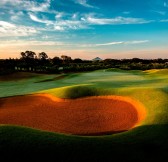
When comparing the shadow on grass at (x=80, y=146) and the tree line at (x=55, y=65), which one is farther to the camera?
the tree line at (x=55, y=65)

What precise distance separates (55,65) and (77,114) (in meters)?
85.8

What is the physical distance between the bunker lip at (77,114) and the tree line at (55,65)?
37.6m

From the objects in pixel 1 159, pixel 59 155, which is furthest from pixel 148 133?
pixel 1 159

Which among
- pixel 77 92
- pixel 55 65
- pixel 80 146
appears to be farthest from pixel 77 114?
pixel 55 65

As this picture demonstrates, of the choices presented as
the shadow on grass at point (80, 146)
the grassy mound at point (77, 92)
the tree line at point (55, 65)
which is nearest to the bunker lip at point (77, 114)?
the grassy mound at point (77, 92)

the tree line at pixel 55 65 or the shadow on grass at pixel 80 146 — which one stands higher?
the tree line at pixel 55 65

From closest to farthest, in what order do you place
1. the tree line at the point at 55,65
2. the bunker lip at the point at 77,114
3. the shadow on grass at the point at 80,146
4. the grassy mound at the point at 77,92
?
the shadow on grass at the point at 80,146 → the bunker lip at the point at 77,114 → the grassy mound at the point at 77,92 → the tree line at the point at 55,65

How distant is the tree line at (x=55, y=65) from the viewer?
70425 mm

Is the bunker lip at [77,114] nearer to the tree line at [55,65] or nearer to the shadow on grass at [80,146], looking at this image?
the shadow on grass at [80,146]

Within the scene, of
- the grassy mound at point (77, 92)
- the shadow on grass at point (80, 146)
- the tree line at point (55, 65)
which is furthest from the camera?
the tree line at point (55, 65)

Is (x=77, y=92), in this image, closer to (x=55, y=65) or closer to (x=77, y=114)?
(x=77, y=114)

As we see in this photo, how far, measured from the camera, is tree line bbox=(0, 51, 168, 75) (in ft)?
231

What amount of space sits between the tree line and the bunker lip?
37554 millimetres

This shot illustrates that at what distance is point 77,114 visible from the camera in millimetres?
15930
